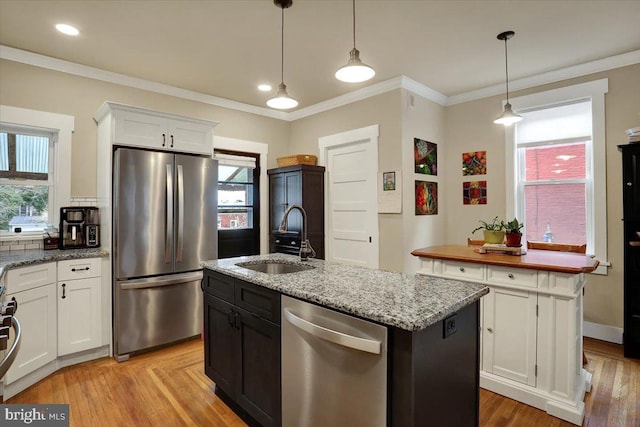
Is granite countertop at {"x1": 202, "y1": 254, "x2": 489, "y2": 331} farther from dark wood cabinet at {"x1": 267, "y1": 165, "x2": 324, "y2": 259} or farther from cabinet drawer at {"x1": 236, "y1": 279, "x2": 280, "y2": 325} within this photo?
dark wood cabinet at {"x1": 267, "y1": 165, "x2": 324, "y2": 259}

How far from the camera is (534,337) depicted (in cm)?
226

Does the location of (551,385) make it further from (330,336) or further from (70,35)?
(70,35)

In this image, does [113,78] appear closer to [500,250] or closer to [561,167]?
[500,250]

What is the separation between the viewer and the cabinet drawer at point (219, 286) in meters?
2.16

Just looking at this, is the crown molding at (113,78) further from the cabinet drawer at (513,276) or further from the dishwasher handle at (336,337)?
the cabinet drawer at (513,276)

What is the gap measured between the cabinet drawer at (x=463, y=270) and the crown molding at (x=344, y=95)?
2.13 meters

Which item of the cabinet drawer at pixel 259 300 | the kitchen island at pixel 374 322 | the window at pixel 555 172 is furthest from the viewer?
the window at pixel 555 172

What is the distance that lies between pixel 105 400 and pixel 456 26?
396 cm

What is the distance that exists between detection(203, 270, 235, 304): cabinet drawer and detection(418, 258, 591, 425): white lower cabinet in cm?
175

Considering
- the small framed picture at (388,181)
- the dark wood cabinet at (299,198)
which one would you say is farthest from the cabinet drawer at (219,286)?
the small framed picture at (388,181)

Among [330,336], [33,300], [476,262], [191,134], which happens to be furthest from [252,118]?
[330,336]

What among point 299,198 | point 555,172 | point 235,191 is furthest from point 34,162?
point 555,172

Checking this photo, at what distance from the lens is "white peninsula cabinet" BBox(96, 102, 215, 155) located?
3.11 metres

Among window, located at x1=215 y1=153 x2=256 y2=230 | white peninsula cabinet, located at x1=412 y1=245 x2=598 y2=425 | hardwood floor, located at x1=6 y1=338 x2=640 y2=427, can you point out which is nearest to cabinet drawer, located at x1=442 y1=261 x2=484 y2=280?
white peninsula cabinet, located at x1=412 y1=245 x2=598 y2=425
